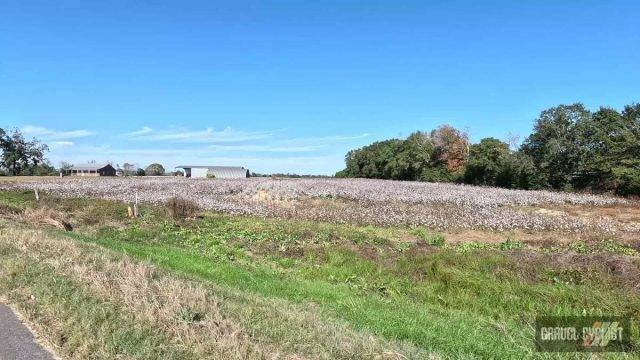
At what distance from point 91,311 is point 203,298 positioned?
1572mm

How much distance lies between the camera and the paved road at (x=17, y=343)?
19.2 ft

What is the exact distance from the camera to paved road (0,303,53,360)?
585 cm

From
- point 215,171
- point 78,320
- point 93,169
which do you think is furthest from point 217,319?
point 93,169

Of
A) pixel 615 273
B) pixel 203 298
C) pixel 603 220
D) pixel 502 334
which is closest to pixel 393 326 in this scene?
pixel 502 334

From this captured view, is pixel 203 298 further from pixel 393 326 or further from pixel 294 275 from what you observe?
pixel 294 275

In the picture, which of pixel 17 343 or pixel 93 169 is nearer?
pixel 17 343

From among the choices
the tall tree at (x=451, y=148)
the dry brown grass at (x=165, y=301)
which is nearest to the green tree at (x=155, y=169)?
the tall tree at (x=451, y=148)

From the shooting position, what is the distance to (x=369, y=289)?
12.3 m

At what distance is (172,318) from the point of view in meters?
6.73

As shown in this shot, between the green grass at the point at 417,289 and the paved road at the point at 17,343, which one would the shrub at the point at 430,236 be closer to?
the green grass at the point at 417,289

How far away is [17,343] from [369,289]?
7.90 metres

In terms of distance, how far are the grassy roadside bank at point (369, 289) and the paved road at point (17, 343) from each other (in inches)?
31.6

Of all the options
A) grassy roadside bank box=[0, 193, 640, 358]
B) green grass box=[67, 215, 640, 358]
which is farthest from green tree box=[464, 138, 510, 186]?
green grass box=[67, 215, 640, 358]

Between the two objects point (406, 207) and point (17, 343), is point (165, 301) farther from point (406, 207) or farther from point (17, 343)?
point (406, 207)
